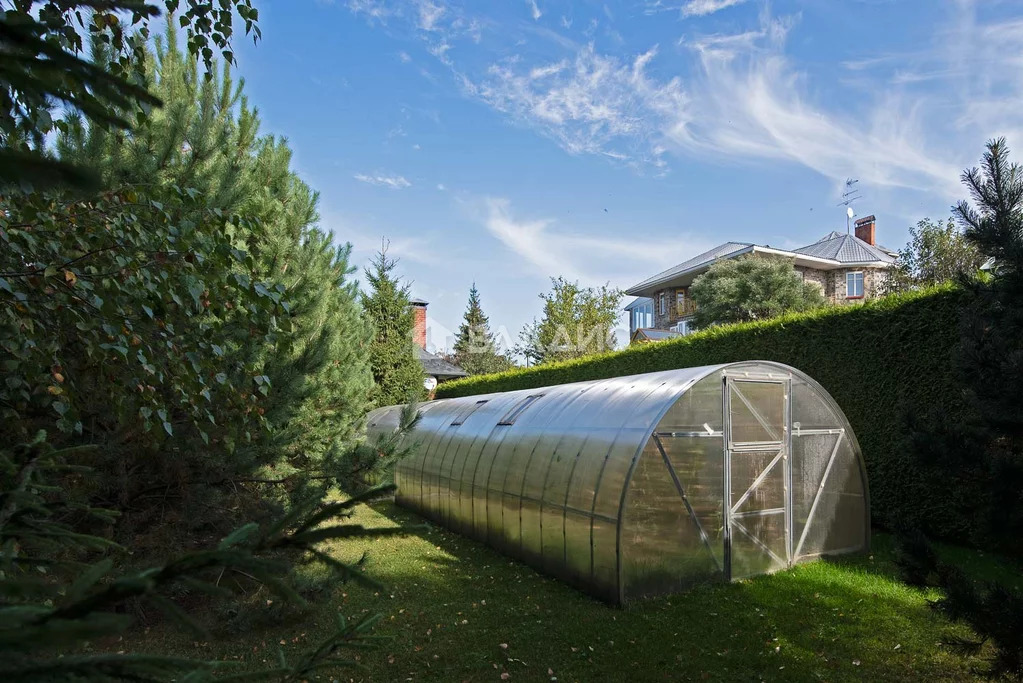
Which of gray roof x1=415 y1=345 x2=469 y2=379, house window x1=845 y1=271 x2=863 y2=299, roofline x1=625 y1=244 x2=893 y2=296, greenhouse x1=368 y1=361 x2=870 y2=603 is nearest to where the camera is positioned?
greenhouse x1=368 y1=361 x2=870 y2=603

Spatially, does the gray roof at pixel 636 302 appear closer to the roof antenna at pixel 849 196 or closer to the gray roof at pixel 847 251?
the gray roof at pixel 847 251

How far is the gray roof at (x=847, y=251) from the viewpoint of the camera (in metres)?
30.6

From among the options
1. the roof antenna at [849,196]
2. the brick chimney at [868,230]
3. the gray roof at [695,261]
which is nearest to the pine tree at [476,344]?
the gray roof at [695,261]

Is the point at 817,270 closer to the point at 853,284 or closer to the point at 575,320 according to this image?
the point at 853,284

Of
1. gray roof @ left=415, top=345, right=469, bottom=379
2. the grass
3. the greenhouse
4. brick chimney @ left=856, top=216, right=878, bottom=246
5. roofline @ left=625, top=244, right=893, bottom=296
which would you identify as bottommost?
the grass

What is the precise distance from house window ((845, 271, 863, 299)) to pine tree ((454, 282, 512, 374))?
18521 mm

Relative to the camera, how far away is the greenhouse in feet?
20.9

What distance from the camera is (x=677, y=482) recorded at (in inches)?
261

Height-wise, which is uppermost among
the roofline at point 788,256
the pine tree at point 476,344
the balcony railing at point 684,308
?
the roofline at point 788,256

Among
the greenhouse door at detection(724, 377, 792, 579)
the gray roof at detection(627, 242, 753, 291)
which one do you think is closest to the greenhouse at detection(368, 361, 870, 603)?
the greenhouse door at detection(724, 377, 792, 579)

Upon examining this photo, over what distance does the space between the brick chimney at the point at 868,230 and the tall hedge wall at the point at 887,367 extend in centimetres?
2732

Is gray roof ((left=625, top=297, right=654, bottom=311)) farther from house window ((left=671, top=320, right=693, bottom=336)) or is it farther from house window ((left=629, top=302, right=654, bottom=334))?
house window ((left=671, top=320, right=693, bottom=336))

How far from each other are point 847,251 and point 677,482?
3028cm

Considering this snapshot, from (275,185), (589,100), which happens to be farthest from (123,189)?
(589,100)
